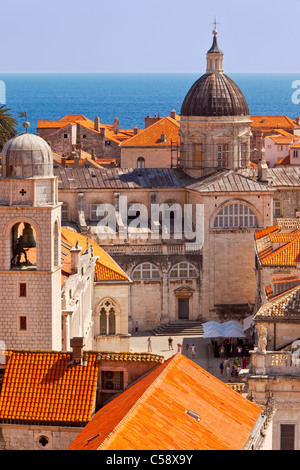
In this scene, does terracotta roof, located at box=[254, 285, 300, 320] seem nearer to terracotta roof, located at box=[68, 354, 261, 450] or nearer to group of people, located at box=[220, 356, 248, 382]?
terracotta roof, located at box=[68, 354, 261, 450]

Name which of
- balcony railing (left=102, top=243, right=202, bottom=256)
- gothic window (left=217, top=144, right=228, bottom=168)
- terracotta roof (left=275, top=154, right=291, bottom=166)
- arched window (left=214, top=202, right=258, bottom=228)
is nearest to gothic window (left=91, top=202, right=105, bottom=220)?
balcony railing (left=102, top=243, right=202, bottom=256)

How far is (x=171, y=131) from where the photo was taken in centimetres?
11550

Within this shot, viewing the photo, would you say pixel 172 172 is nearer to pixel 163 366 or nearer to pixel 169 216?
pixel 169 216

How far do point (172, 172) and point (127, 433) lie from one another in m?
56.3

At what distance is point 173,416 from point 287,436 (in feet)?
31.1

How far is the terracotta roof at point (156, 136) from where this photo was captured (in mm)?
110562

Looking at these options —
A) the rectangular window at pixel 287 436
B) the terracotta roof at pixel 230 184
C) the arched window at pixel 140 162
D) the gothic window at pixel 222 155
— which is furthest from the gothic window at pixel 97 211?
the rectangular window at pixel 287 436

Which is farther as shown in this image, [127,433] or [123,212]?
[123,212]

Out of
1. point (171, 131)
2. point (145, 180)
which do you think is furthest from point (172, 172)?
point (171, 131)

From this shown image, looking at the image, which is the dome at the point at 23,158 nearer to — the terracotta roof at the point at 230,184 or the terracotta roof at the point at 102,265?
the terracotta roof at the point at 102,265

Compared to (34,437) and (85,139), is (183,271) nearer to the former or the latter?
(34,437)

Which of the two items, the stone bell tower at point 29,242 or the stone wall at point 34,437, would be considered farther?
the stone bell tower at point 29,242

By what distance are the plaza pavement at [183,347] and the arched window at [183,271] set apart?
12.2 ft

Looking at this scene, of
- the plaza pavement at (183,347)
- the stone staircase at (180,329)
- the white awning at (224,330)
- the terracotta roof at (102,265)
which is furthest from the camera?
the stone staircase at (180,329)
